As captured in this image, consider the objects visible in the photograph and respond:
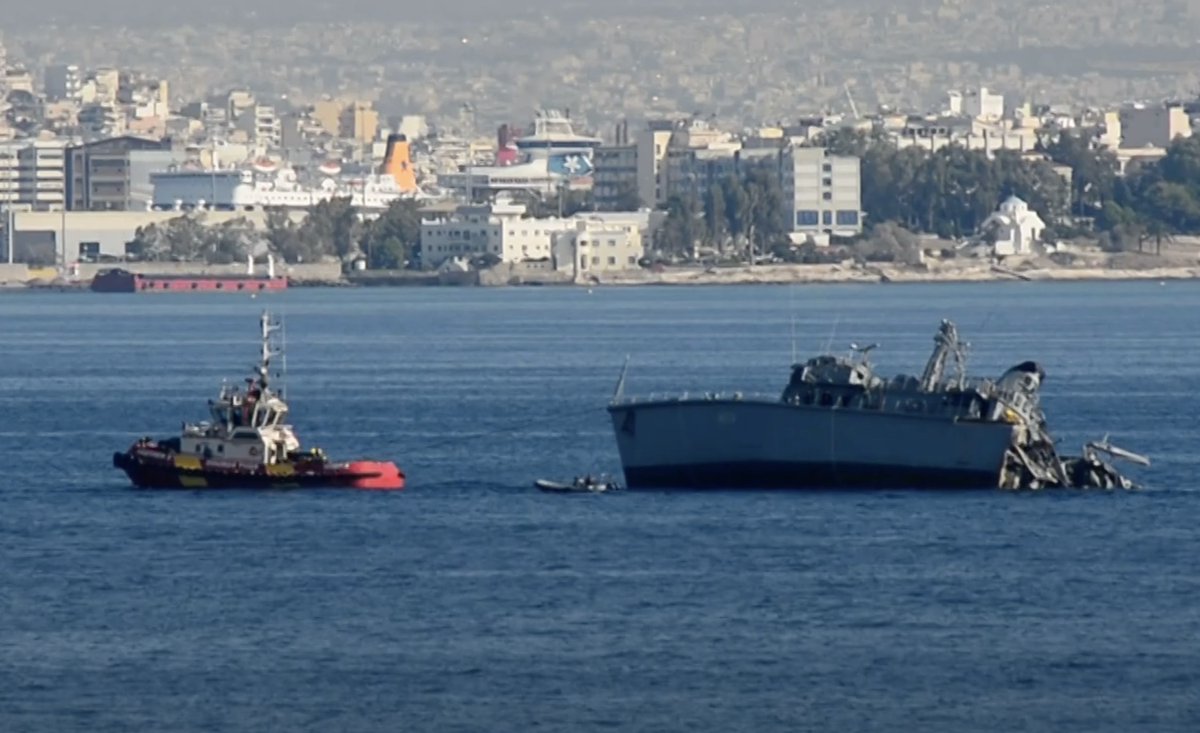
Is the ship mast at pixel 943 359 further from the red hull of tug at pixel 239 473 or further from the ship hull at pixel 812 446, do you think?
the red hull of tug at pixel 239 473

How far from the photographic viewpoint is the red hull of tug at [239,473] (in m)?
47.2

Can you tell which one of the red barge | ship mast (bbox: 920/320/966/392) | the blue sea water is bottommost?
the red barge

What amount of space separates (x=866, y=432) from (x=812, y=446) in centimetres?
82

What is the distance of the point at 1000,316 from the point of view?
128 metres

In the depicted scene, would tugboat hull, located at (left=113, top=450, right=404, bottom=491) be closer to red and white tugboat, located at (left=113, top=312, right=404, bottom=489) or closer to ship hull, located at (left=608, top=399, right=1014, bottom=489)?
red and white tugboat, located at (left=113, top=312, right=404, bottom=489)

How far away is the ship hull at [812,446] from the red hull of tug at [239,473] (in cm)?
369

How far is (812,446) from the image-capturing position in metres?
45.8

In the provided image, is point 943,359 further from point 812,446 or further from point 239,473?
point 239,473

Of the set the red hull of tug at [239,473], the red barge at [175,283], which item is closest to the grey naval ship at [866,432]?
the red hull of tug at [239,473]

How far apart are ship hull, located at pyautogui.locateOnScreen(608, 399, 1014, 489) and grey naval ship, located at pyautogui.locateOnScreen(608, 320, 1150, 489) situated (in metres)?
0.01

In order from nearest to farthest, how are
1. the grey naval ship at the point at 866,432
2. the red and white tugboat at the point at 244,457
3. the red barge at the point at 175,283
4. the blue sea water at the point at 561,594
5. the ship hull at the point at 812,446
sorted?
1. the blue sea water at the point at 561,594
2. the grey naval ship at the point at 866,432
3. the ship hull at the point at 812,446
4. the red and white tugboat at the point at 244,457
5. the red barge at the point at 175,283

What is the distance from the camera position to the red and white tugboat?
46.4 meters

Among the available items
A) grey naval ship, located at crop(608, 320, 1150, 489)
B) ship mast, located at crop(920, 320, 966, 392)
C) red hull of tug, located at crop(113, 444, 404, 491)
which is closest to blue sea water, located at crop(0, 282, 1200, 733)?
red hull of tug, located at crop(113, 444, 404, 491)

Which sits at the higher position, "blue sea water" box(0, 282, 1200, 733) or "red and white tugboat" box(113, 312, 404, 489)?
"red and white tugboat" box(113, 312, 404, 489)
